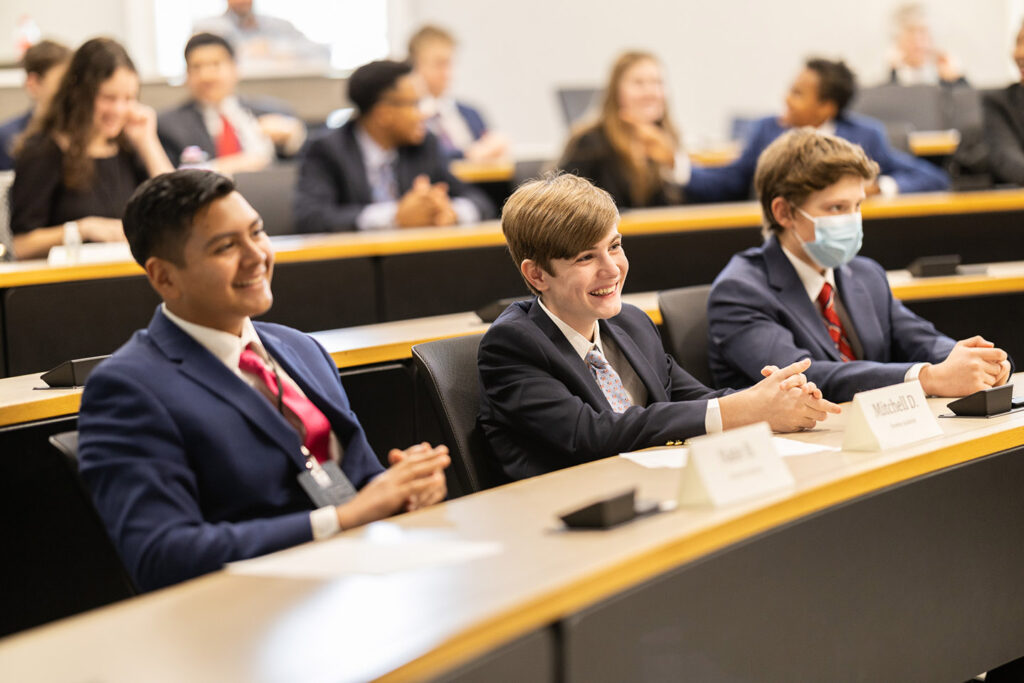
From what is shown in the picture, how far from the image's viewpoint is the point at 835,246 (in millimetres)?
2613

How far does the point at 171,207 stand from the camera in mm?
1782

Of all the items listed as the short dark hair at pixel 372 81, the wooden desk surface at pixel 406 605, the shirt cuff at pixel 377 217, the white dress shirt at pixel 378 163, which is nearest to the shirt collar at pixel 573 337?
the wooden desk surface at pixel 406 605

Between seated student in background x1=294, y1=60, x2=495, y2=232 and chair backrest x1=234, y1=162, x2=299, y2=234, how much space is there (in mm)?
86

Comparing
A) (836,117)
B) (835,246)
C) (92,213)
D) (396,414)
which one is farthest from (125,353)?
(836,117)

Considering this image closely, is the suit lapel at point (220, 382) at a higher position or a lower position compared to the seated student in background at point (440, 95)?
lower

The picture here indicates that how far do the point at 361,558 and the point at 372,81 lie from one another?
10.6ft

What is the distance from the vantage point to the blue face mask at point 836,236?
8.54ft

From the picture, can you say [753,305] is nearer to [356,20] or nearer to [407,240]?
[407,240]

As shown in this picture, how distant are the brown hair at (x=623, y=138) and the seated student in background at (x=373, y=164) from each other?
601 mm

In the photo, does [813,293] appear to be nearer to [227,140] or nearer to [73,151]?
[73,151]

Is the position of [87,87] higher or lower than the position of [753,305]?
higher

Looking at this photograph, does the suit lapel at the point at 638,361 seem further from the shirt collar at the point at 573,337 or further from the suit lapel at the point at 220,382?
the suit lapel at the point at 220,382

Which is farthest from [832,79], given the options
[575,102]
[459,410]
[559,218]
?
[459,410]

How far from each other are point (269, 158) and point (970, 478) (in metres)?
4.49
